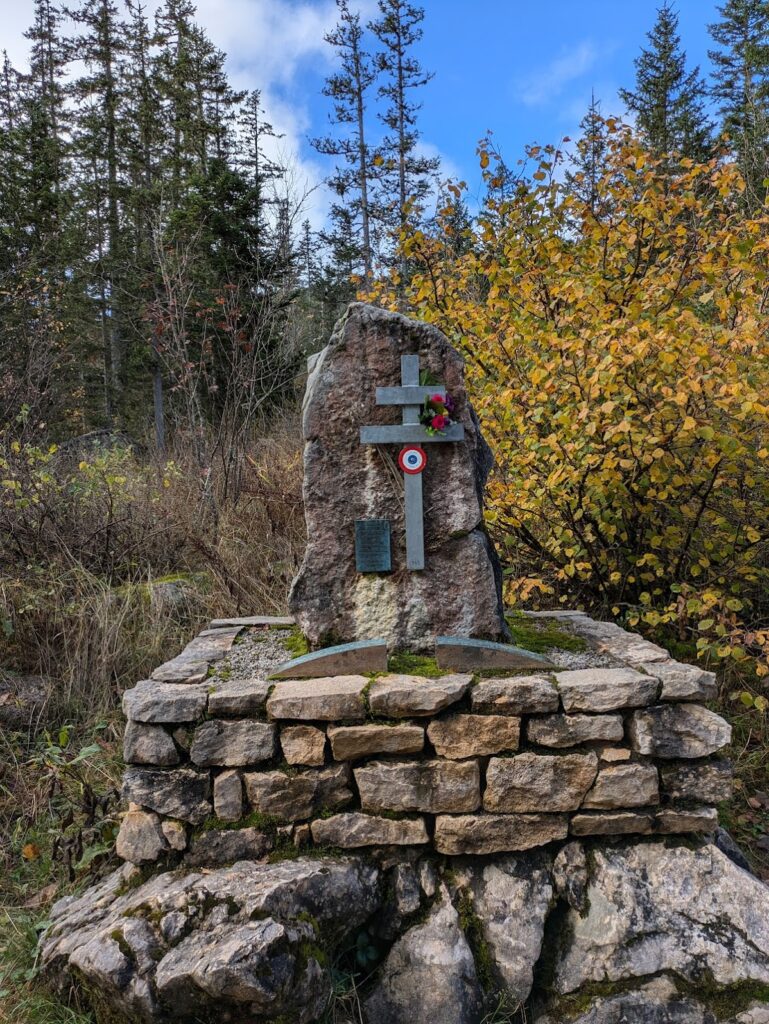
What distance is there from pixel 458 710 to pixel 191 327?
884 centimetres

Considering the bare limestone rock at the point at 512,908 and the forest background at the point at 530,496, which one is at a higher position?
the forest background at the point at 530,496

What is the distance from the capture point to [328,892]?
2.20 metres

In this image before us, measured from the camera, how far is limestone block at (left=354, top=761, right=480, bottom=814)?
2395 millimetres

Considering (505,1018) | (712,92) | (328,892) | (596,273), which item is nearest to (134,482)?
(596,273)

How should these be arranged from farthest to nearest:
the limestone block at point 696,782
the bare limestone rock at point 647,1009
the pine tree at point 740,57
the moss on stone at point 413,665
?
the pine tree at point 740,57, the moss on stone at point 413,665, the limestone block at point 696,782, the bare limestone rock at point 647,1009

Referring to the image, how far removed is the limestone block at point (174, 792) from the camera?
2371 millimetres

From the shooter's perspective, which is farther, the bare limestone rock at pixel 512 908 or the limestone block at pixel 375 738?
the limestone block at pixel 375 738

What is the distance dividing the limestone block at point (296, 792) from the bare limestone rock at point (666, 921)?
94 cm

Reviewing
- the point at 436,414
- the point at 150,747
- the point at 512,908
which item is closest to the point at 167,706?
the point at 150,747

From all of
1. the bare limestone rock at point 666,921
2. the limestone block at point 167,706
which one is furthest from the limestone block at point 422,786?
the limestone block at point 167,706

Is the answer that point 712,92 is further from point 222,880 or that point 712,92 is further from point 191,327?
point 222,880

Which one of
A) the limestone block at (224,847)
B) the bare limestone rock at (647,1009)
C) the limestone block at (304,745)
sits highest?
the limestone block at (304,745)

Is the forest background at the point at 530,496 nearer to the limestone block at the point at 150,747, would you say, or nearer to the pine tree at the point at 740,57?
the limestone block at the point at 150,747

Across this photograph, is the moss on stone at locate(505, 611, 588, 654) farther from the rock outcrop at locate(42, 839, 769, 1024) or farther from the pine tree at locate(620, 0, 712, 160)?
the pine tree at locate(620, 0, 712, 160)
